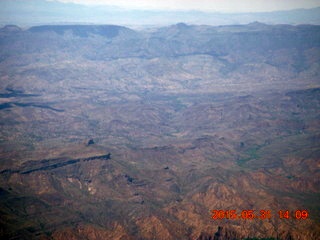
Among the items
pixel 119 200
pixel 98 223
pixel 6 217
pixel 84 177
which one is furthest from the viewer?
pixel 84 177

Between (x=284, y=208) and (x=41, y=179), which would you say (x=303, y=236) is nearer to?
(x=284, y=208)

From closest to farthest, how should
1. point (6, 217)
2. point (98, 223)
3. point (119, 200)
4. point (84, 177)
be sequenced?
point (6, 217) < point (98, 223) < point (119, 200) < point (84, 177)

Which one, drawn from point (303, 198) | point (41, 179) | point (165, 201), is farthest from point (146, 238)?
point (303, 198)

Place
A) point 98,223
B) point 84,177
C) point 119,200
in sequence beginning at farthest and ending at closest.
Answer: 1. point 84,177
2. point 119,200
3. point 98,223

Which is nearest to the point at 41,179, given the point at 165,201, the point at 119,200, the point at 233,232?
the point at 119,200

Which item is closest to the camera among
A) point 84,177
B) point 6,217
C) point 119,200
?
point 6,217

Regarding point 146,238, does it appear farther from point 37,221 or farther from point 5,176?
point 5,176

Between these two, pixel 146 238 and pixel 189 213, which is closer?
pixel 146 238

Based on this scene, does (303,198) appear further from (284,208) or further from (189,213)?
(189,213)

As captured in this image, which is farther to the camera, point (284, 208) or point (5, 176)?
point (5, 176)
